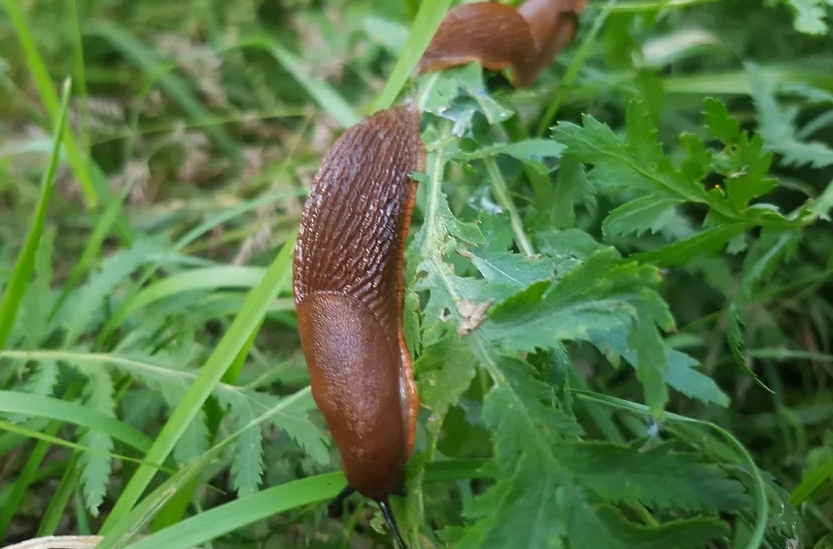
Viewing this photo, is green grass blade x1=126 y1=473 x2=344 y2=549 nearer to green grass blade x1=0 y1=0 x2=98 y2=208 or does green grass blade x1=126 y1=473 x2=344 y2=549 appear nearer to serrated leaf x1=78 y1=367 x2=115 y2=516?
serrated leaf x1=78 y1=367 x2=115 y2=516

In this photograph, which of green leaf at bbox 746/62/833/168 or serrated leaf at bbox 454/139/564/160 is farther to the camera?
green leaf at bbox 746/62/833/168

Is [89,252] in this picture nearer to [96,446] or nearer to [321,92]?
[96,446]

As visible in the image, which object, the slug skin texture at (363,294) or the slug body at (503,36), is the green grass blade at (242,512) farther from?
the slug body at (503,36)

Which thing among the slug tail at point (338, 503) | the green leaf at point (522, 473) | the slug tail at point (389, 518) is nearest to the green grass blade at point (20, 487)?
the slug tail at point (338, 503)

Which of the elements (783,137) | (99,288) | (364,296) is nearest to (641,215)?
(364,296)

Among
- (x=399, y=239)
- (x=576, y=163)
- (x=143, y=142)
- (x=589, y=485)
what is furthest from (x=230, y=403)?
(x=143, y=142)

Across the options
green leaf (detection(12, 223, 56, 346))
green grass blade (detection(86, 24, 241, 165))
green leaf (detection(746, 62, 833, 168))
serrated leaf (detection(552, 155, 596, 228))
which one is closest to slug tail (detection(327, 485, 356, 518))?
serrated leaf (detection(552, 155, 596, 228))
